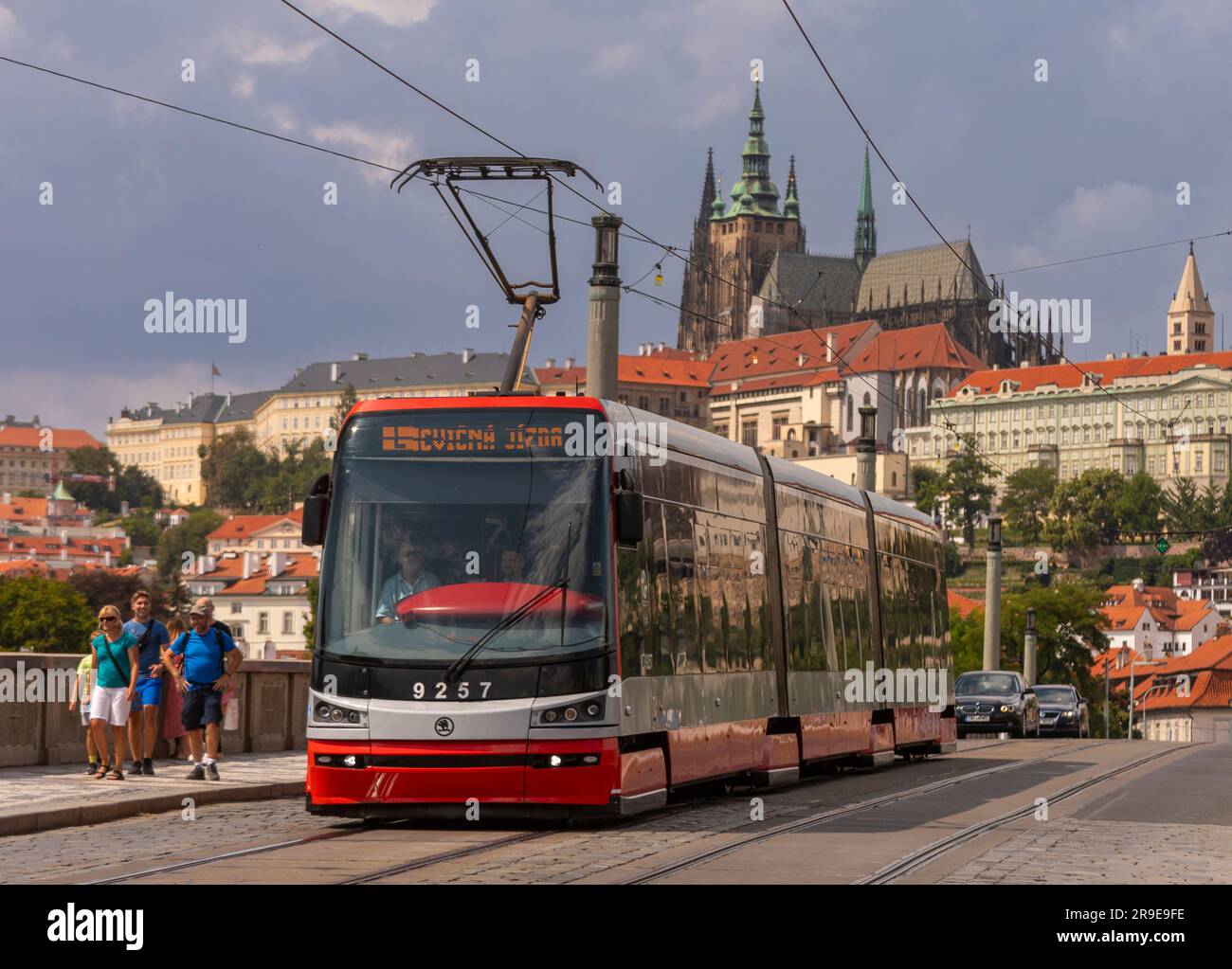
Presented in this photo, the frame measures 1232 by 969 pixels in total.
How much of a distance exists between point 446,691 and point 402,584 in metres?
0.80

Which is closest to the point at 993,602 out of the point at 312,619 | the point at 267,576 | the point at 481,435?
the point at 481,435

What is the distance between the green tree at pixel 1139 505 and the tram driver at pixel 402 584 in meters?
184

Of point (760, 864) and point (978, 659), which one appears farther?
point (978, 659)

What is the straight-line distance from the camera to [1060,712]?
43594 millimetres

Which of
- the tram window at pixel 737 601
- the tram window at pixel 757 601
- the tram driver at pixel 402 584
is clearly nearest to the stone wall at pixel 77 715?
the tram window at pixel 737 601

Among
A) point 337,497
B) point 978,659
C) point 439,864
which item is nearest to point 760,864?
point 439,864

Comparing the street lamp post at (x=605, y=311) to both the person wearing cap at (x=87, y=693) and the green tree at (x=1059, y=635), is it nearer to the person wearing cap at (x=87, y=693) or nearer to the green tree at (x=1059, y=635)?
the person wearing cap at (x=87, y=693)

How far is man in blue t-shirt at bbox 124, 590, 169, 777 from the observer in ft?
62.6

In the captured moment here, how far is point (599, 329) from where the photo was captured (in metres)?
25.4

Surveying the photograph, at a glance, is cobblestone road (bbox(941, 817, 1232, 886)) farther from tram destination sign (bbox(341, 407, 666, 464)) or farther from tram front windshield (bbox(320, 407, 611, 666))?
tram destination sign (bbox(341, 407, 666, 464))

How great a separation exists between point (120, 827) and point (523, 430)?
391 centimetres

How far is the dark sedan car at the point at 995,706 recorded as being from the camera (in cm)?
3984

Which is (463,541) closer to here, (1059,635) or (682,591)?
(682,591)
